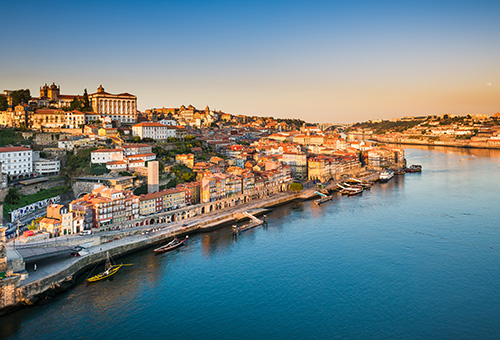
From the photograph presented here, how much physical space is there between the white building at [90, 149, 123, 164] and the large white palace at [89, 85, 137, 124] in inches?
371

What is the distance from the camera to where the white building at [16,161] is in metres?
16.6

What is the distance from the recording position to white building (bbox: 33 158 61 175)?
18.2 metres

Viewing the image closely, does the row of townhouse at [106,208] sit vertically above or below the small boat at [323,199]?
above

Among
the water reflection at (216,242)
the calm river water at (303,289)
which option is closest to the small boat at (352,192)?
the calm river water at (303,289)

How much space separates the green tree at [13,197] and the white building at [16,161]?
171 cm

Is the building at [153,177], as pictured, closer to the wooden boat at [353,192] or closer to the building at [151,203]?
the building at [151,203]

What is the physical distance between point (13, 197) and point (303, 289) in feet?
38.5

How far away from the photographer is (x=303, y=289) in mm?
10461

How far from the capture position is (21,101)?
1053 inches

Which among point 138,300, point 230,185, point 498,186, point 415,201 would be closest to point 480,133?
point 498,186

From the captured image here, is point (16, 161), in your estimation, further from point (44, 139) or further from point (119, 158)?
point (44, 139)

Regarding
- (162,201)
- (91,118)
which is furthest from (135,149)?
(91,118)

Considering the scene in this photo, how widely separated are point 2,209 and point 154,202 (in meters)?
5.26

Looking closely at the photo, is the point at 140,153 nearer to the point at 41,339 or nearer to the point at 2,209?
the point at 2,209
